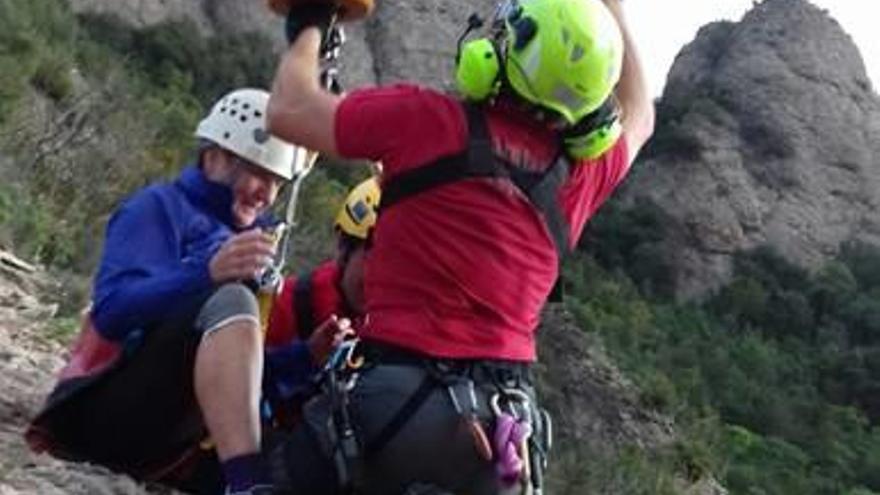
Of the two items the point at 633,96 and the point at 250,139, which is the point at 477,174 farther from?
the point at 250,139

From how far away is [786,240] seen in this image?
45.8 m

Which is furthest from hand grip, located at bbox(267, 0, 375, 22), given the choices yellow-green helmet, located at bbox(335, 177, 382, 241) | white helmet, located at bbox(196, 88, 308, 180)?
yellow-green helmet, located at bbox(335, 177, 382, 241)

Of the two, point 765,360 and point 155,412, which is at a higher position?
point 155,412

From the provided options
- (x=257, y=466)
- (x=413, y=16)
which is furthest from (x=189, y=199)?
(x=413, y=16)

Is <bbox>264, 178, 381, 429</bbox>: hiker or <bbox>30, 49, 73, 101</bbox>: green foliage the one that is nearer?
<bbox>264, 178, 381, 429</bbox>: hiker

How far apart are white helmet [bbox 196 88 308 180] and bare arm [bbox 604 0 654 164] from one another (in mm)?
809

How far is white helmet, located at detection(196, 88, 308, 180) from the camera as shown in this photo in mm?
4320

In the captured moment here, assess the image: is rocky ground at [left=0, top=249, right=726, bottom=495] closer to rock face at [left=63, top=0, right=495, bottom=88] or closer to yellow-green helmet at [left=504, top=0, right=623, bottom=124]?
yellow-green helmet at [left=504, top=0, right=623, bottom=124]

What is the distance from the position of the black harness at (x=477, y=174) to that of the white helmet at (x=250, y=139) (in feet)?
2.41

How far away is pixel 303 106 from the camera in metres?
3.54

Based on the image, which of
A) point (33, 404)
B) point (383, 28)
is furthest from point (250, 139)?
point (383, 28)

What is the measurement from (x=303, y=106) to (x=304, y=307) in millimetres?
1341

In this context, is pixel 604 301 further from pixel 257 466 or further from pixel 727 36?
pixel 257 466

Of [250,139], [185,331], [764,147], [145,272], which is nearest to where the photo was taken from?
[185,331]
